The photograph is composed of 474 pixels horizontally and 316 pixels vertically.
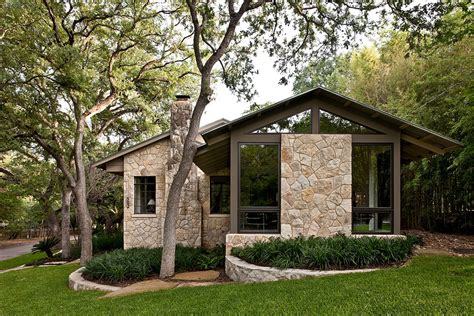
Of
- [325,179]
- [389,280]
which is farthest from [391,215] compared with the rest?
[389,280]

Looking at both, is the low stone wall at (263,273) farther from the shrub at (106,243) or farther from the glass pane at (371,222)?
the shrub at (106,243)

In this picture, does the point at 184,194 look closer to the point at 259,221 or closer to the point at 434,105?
the point at 259,221

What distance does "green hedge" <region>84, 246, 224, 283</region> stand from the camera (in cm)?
766

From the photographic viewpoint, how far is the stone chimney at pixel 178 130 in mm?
10719

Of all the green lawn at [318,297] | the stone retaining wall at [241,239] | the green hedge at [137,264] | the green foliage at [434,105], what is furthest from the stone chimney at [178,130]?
the green lawn at [318,297]

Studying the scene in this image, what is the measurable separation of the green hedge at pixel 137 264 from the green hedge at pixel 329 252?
65.0 inches

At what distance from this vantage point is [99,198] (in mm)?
15969

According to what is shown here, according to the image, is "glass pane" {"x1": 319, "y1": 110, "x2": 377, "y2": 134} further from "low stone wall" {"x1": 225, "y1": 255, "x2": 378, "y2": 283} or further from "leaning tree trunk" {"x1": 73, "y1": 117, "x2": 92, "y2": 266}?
"leaning tree trunk" {"x1": 73, "y1": 117, "x2": 92, "y2": 266}

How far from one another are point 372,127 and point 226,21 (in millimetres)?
4513

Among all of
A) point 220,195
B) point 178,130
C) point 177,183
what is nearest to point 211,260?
Answer: point 177,183

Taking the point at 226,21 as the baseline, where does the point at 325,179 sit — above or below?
below

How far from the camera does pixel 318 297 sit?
4.94 metres

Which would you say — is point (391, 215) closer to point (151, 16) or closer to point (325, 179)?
point (325, 179)

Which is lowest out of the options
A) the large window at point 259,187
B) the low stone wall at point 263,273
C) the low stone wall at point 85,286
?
the low stone wall at point 85,286
